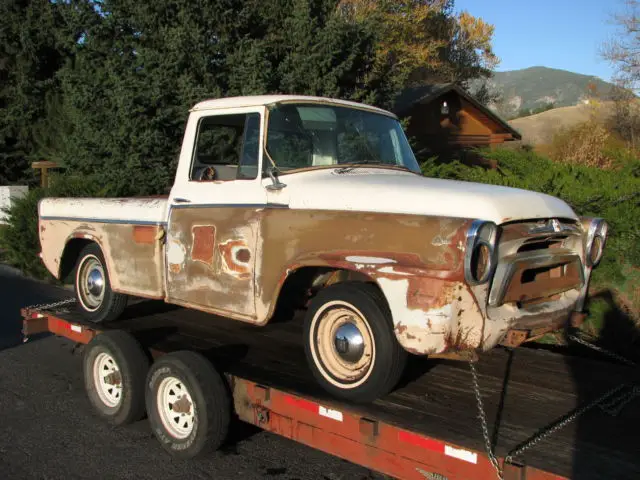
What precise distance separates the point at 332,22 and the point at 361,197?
852cm

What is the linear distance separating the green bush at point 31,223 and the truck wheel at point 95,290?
509cm

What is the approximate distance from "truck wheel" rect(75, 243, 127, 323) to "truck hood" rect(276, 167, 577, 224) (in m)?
2.26

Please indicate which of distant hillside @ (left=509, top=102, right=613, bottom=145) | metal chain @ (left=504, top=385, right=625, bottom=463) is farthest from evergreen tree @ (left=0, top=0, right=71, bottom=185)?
distant hillside @ (left=509, top=102, right=613, bottom=145)

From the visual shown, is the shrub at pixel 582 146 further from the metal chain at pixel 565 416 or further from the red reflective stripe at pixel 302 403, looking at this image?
the red reflective stripe at pixel 302 403

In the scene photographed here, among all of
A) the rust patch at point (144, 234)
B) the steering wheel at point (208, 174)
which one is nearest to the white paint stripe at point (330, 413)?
the steering wheel at point (208, 174)

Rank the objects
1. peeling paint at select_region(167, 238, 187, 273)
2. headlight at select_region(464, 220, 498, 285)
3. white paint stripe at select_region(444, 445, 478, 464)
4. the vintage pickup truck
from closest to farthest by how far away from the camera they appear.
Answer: white paint stripe at select_region(444, 445, 478, 464) < headlight at select_region(464, 220, 498, 285) < the vintage pickup truck < peeling paint at select_region(167, 238, 187, 273)

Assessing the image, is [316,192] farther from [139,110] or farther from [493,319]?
[139,110]

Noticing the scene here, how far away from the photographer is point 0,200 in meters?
14.5

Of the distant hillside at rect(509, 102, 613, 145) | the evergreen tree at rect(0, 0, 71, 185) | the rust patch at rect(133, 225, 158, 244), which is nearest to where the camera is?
the rust patch at rect(133, 225, 158, 244)

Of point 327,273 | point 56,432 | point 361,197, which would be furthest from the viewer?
point 56,432

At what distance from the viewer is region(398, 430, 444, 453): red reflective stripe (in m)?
2.90

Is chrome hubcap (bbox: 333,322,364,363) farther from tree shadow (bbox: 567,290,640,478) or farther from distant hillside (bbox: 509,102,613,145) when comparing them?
distant hillside (bbox: 509,102,613,145)

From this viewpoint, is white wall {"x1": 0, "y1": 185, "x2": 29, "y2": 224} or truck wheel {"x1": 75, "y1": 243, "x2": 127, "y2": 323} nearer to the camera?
truck wheel {"x1": 75, "y1": 243, "x2": 127, "y2": 323}

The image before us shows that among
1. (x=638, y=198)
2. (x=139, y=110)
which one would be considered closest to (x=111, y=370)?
(x=638, y=198)
